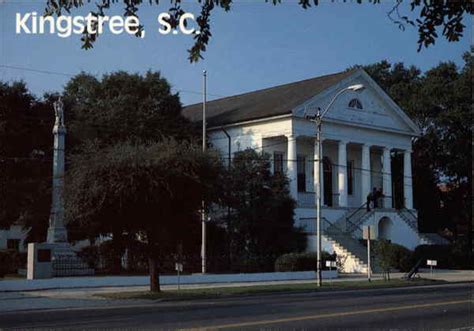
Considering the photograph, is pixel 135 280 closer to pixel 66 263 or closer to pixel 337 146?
pixel 66 263

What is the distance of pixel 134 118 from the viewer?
45156 millimetres

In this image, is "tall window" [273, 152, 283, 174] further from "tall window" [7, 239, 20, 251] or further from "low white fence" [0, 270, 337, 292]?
"tall window" [7, 239, 20, 251]

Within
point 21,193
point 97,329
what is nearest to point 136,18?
point 97,329

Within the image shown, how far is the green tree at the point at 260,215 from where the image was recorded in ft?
136

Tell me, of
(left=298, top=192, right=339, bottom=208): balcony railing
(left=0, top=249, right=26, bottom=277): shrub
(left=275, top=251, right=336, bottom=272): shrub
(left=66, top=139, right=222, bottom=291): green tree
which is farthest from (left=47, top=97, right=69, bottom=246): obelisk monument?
(left=298, top=192, right=339, bottom=208): balcony railing

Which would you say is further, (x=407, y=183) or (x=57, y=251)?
(x=407, y=183)

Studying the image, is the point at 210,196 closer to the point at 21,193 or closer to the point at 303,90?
the point at 21,193

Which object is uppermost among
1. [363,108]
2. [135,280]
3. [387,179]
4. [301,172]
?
[363,108]

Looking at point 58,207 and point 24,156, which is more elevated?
point 24,156

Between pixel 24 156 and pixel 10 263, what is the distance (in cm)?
818

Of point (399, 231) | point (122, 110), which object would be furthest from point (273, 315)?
point (399, 231)

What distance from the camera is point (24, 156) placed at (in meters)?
42.3

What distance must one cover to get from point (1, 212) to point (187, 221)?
67.6 feet

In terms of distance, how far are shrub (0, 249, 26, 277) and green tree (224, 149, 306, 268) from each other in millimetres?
11761
